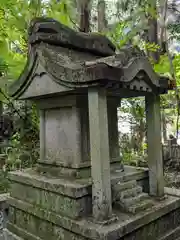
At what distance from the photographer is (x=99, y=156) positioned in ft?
6.53

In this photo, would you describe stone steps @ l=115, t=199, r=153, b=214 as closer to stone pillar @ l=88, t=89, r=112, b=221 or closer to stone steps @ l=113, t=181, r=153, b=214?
stone steps @ l=113, t=181, r=153, b=214

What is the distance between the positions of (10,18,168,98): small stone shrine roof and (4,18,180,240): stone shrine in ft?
0.03

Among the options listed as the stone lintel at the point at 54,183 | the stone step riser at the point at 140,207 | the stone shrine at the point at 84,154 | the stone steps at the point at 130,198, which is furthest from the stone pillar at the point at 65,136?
the stone step riser at the point at 140,207

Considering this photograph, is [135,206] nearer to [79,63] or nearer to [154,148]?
[154,148]

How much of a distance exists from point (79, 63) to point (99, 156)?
98 centimetres

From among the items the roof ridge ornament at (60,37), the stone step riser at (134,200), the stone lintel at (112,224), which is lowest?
the stone lintel at (112,224)

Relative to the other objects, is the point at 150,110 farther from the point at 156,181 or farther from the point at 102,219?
the point at 102,219

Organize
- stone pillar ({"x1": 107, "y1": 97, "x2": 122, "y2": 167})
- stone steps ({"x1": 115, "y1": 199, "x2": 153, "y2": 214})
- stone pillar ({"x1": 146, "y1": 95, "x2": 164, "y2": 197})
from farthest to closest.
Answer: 1. stone pillar ({"x1": 107, "y1": 97, "x2": 122, "y2": 167})
2. stone pillar ({"x1": 146, "y1": 95, "x2": 164, "y2": 197})
3. stone steps ({"x1": 115, "y1": 199, "x2": 153, "y2": 214})

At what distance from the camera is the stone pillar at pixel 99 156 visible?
78.6 inches

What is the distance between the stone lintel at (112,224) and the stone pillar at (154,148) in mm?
180

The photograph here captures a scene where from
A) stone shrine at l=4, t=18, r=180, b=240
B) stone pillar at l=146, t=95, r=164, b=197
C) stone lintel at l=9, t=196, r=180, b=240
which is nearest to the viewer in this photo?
stone lintel at l=9, t=196, r=180, b=240

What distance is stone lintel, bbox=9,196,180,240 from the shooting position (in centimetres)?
190

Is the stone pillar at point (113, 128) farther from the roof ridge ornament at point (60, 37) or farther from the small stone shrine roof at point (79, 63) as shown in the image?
the roof ridge ornament at point (60, 37)

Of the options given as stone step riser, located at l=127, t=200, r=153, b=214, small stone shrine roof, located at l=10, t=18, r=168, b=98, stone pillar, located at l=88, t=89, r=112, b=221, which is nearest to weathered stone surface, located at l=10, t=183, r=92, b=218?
stone pillar, located at l=88, t=89, r=112, b=221
